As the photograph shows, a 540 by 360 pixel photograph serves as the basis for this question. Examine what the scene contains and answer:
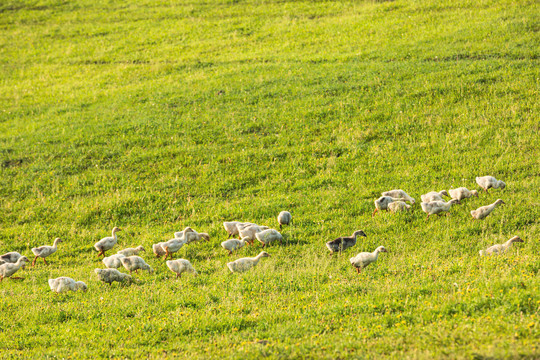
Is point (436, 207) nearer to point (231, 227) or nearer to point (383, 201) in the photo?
point (383, 201)

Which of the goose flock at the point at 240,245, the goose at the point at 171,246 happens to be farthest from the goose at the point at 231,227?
the goose at the point at 171,246

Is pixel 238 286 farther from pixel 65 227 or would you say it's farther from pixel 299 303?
pixel 65 227

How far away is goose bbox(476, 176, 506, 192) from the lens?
54.4 ft

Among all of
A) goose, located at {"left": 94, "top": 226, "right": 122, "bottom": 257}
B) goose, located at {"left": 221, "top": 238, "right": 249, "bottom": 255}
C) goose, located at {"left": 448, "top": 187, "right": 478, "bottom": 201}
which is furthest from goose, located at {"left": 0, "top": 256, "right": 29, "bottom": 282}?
goose, located at {"left": 448, "top": 187, "right": 478, "bottom": 201}

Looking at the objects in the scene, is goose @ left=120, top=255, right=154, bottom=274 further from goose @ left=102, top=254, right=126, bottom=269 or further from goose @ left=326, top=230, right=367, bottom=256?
goose @ left=326, top=230, right=367, bottom=256

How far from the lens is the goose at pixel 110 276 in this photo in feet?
41.9

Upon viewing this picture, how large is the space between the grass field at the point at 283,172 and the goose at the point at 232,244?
0.35m

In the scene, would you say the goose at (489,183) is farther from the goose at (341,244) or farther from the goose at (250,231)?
the goose at (250,231)

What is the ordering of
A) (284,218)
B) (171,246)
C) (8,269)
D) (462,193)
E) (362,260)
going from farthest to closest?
(284,218)
(462,193)
(171,246)
(8,269)
(362,260)

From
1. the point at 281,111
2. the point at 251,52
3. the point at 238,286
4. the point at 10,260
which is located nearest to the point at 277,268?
the point at 238,286

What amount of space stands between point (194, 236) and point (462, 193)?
28.8 feet

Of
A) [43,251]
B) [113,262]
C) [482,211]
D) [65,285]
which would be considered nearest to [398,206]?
[482,211]

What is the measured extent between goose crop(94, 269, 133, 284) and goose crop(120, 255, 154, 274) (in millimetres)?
633

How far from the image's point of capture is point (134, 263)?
13492 mm
